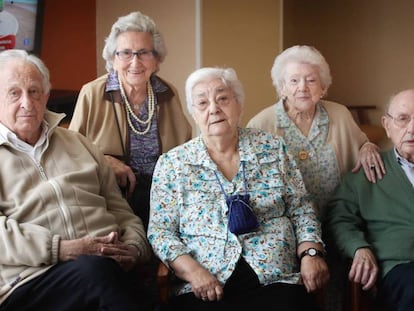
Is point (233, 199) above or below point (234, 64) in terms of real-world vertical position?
below

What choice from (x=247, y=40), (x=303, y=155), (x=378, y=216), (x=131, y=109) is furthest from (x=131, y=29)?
(x=247, y=40)

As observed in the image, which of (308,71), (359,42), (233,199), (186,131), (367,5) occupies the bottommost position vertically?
(233,199)

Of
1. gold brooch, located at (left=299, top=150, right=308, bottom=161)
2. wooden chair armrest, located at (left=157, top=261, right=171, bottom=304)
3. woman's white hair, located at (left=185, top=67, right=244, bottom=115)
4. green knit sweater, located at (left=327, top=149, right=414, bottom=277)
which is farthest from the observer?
gold brooch, located at (left=299, top=150, right=308, bottom=161)

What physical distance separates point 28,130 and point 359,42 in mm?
5045

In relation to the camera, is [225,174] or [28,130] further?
[225,174]

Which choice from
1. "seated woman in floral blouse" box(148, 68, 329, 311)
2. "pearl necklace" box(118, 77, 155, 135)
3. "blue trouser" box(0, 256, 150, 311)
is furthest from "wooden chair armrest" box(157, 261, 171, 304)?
"pearl necklace" box(118, 77, 155, 135)

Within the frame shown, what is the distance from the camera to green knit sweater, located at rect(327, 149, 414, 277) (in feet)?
6.54

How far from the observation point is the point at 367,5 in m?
5.98

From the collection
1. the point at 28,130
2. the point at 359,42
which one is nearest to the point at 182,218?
the point at 28,130

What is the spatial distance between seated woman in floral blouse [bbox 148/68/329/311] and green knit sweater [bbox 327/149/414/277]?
0.44ft

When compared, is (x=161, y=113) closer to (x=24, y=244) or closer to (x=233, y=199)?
(x=233, y=199)

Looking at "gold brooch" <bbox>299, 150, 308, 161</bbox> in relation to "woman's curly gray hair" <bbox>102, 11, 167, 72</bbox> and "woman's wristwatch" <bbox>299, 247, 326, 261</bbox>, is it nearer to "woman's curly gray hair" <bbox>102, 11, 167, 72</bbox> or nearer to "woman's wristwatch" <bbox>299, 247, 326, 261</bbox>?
"woman's wristwatch" <bbox>299, 247, 326, 261</bbox>

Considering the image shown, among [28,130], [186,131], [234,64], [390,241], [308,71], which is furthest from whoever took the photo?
[234,64]

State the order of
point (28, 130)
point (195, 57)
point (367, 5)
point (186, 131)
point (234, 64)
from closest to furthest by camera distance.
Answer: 1. point (28, 130)
2. point (186, 131)
3. point (195, 57)
4. point (234, 64)
5. point (367, 5)
